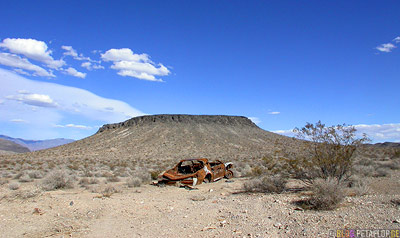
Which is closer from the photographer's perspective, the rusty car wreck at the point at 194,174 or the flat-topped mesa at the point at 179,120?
the rusty car wreck at the point at 194,174

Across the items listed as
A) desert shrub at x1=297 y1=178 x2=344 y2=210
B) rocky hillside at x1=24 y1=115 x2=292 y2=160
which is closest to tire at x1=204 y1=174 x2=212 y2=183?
desert shrub at x1=297 y1=178 x2=344 y2=210

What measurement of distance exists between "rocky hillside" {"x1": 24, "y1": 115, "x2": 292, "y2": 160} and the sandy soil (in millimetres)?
31556

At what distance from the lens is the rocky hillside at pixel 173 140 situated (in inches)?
1766

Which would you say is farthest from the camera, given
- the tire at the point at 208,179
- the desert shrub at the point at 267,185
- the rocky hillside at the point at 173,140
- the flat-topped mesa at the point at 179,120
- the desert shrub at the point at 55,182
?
the flat-topped mesa at the point at 179,120

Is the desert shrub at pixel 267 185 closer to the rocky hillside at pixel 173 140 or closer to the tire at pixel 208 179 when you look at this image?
the tire at pixel 208 179

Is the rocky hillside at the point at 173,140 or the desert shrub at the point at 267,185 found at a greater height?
the rocky hillside at the point at 173,140

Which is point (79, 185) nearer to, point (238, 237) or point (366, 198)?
point (238, 237)

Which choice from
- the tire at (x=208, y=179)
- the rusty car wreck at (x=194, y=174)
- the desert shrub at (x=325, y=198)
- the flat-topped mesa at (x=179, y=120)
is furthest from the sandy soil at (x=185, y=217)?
the flat-topped mesa at (x=179, y=120)

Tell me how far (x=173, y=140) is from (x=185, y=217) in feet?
160

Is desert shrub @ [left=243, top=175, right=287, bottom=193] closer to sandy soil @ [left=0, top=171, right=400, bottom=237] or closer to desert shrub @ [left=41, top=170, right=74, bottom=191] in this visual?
sandy soil @ [left=0, top=171, right=400, bottom=237]

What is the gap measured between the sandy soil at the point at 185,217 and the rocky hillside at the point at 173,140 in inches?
1242

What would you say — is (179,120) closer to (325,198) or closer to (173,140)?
(173,140)

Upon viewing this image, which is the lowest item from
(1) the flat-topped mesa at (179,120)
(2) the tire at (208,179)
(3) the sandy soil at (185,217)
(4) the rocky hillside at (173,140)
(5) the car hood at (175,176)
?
(3) the sandy soil at (185,217)

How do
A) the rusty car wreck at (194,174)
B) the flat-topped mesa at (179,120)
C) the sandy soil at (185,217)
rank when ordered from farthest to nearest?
the flat-topped mesa at (179,120) → the rusty car wreck at (194,174) → the sandy soil at (185,217)
